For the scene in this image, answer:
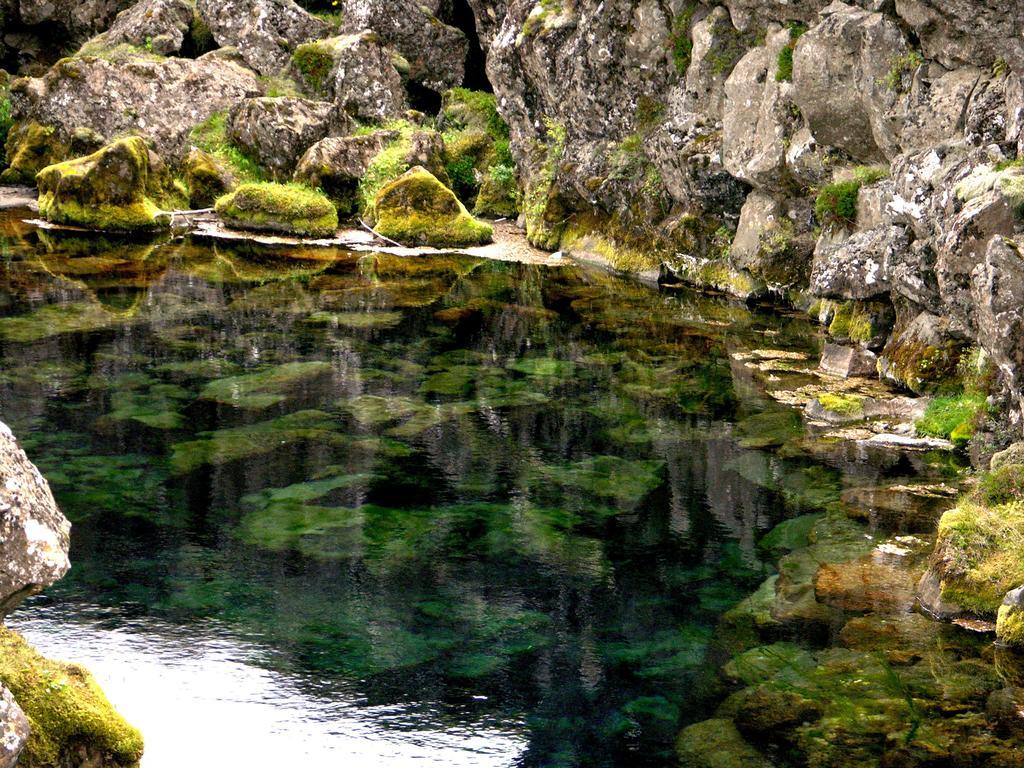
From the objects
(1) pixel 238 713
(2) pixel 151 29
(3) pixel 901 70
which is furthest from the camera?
(2) pixel 151 29

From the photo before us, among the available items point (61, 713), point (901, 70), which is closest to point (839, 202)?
point (901, 70)

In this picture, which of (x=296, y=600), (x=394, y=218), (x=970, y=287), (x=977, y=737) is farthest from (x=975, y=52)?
(x=394, y=218)

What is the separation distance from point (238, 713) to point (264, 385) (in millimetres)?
13208

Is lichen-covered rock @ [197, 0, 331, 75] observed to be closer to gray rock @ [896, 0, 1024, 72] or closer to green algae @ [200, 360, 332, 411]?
green algae @ [200, 360, 332, 411]

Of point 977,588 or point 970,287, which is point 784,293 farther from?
point 977,588

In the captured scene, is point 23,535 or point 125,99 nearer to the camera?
point 23,535

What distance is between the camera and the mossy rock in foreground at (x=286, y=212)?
4566 cm

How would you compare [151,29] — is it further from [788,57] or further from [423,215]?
[788,57]

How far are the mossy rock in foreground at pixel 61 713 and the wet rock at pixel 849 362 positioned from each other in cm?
1902

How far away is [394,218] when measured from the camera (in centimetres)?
4506

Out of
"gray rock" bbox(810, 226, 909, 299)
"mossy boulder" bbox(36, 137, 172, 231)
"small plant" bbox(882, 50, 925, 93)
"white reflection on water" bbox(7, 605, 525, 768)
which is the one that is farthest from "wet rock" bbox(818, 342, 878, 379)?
"mossy boulder" bbox(36, 137, 172, 231)

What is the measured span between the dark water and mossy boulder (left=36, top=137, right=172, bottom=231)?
40.8 feet

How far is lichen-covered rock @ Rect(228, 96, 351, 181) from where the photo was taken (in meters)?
49.4

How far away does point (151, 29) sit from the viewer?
2210 inches
